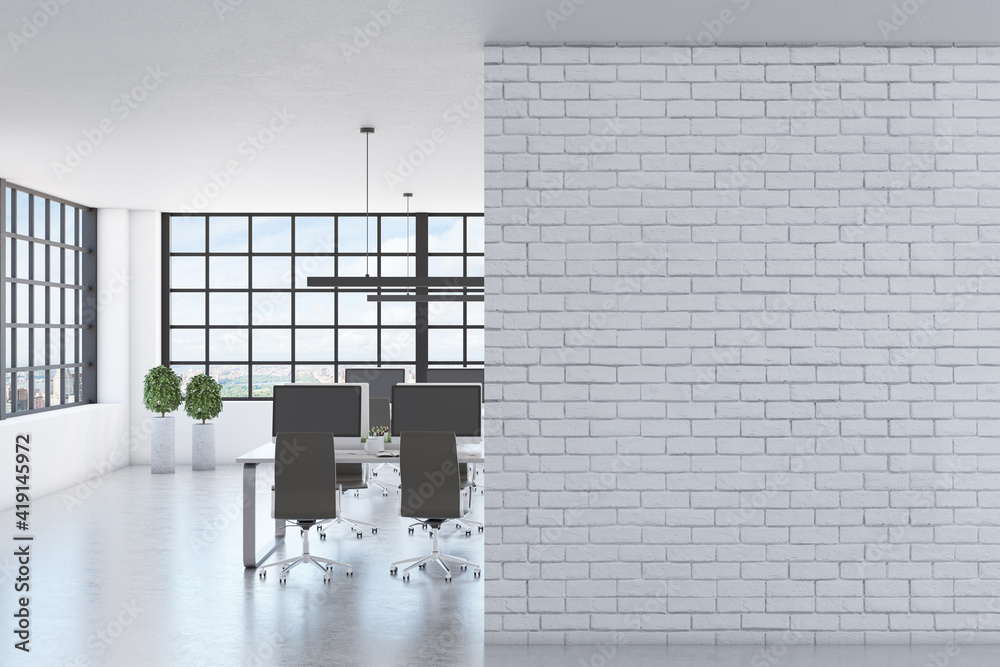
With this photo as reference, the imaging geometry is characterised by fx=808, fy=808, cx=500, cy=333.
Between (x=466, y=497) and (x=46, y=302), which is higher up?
(x=46, y=302)

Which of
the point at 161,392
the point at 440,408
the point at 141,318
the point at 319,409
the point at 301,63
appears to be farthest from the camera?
the point at 141,318

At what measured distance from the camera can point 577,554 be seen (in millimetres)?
3824

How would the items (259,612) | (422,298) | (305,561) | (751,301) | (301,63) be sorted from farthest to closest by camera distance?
(422,298)
(305,561)
(259,612)
(301,63)
(751,301)

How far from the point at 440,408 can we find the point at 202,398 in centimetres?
431

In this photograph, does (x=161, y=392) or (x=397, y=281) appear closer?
(x=397, y=281)

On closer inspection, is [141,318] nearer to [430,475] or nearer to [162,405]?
[162,405]

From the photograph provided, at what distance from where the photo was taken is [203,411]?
354 inches

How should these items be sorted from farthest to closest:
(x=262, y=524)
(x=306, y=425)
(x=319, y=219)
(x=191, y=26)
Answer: (x=319, y=219) → (x=262, y=524) → (x=306, y=425) → (x=191, y=26)

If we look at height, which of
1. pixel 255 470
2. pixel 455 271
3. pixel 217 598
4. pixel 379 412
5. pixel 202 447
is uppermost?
pixel 455 271

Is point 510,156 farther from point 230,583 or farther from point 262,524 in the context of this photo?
point 262,524

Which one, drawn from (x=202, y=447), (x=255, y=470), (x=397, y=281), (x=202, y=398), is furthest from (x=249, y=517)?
(x=202, y=447)

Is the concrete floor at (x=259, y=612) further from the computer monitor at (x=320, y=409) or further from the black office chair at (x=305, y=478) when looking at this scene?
the computer monitor at (x=320, y=409)

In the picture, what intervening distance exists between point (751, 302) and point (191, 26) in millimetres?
2893

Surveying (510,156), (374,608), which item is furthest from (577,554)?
(510,156)
